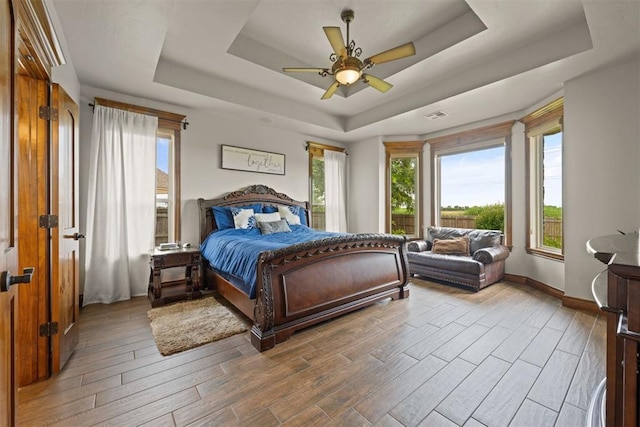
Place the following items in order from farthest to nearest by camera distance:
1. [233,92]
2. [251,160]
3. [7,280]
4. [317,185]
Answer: [317,185], [251,160], [233,92], [7,280]

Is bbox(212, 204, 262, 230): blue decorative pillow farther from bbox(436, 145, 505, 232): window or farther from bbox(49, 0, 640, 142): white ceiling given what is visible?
bbox(436, 145, 505, 232): window

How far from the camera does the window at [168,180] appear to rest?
4.04m

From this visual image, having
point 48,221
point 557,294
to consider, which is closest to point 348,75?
point 48,221

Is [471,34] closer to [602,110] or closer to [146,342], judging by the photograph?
→ [602,110]

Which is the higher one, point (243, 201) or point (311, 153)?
point (311, 153)

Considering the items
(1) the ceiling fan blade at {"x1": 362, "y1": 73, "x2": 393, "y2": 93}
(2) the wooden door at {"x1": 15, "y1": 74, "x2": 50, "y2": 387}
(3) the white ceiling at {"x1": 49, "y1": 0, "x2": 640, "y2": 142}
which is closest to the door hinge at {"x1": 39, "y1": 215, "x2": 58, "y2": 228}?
(2) the wooden door at {"x1": 15, "y1": 74, "x2": 50, "y2": 387}

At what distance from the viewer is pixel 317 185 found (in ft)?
19.0

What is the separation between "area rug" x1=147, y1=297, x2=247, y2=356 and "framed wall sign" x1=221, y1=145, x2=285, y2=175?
229 cm

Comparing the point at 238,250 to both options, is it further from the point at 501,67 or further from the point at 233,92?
the point at 501,67

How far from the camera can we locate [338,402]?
167cm

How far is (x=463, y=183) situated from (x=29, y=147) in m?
5.84

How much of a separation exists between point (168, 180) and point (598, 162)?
220 inches

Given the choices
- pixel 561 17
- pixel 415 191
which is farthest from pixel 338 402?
pixel 415 191

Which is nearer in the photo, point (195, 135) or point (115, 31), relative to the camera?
point (115, 31)
